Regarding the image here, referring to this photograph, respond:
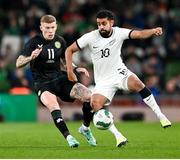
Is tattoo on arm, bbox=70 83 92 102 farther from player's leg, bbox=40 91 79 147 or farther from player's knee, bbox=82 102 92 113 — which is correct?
player's leg, bbox=40 91 79 147

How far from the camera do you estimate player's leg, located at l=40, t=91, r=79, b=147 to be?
12859 mm

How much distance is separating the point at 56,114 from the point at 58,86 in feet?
2.32

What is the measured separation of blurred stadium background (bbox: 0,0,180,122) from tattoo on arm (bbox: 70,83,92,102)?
9627 millimetres

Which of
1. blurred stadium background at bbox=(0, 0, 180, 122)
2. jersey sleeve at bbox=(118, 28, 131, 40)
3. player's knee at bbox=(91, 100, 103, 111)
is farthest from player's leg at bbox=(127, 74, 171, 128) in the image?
blurred stadium background at bbox=(0, 0, 180, 122)

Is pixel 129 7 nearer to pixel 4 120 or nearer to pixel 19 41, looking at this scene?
pixel 19 41

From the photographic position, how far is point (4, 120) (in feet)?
76.1

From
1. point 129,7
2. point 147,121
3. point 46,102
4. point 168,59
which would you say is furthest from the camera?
point 129,7

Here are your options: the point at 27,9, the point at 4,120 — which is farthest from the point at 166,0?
the point at 4,120

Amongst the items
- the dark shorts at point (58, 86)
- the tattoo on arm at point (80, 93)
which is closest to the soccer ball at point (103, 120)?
the tattoo on arm at point (80, 93)

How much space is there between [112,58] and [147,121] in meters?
9.77

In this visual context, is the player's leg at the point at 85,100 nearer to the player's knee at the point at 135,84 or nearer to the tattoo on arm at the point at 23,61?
the player's knee at the point at 135,84

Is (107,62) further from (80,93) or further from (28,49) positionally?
(28,49)

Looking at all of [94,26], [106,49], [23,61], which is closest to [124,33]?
[106,49]

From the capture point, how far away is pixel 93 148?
1292cm
